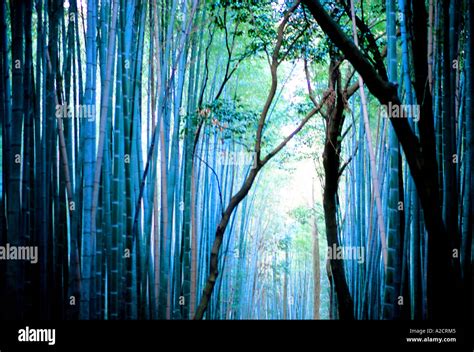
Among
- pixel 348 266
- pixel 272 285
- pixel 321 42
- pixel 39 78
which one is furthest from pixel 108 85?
pixel 272 285

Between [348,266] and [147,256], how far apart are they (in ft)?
6.18

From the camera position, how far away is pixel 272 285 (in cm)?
689

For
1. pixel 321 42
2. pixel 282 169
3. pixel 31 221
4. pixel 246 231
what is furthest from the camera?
pixel 246 231

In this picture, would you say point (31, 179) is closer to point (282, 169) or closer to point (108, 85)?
point (108, 85)

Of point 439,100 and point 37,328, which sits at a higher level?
point 439,100
